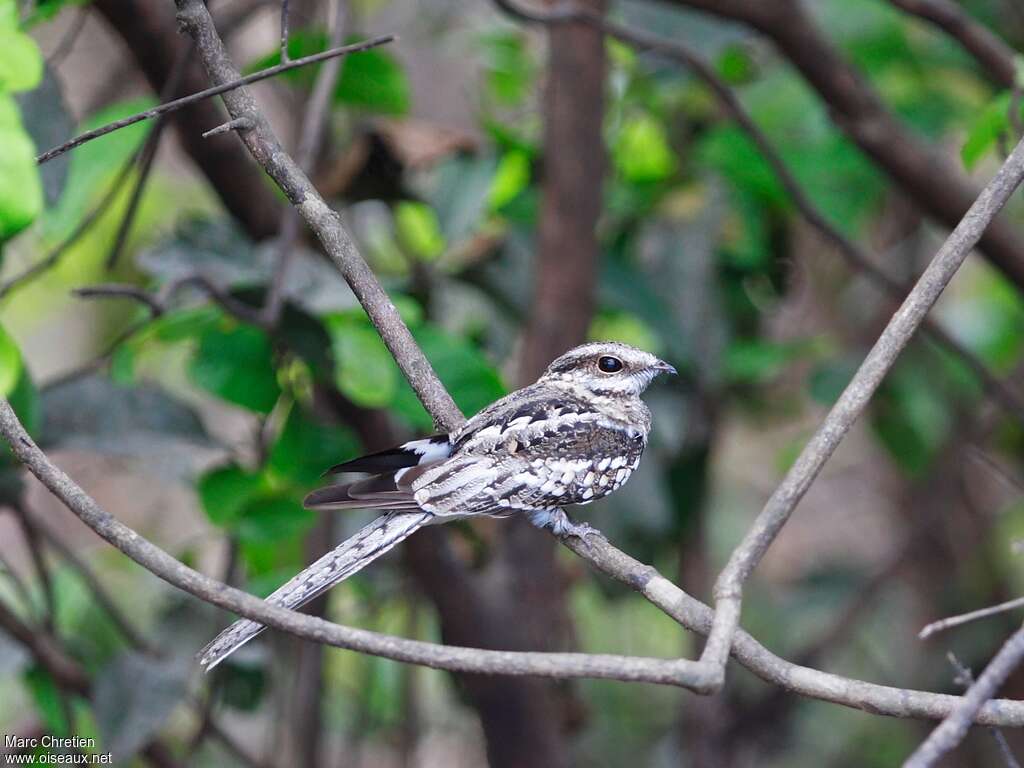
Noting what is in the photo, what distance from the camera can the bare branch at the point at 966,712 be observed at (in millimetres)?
1422

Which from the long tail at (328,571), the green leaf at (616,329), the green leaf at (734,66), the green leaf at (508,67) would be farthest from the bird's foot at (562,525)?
the green leaf at (734,66)

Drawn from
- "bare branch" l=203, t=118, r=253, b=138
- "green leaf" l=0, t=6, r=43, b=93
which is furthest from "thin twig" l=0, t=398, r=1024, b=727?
"bare branch" l=203, t=118, r=253, b=138

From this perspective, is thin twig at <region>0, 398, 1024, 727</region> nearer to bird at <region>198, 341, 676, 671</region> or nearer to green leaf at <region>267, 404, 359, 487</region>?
bird at <region>198, 341, 676, 671</region>

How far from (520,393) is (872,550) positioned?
4.45m

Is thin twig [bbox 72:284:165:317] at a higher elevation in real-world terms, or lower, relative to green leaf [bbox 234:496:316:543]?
higher

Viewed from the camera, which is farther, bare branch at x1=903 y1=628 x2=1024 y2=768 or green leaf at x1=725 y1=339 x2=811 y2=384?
green leaf at x1=725 y1=339 x2=811 y2=384

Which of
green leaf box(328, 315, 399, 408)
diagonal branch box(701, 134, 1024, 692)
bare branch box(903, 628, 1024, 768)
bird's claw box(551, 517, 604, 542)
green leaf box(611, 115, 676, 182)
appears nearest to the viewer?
bare branch box(903, 628, 1024, 768)

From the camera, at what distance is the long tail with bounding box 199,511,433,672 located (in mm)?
1964

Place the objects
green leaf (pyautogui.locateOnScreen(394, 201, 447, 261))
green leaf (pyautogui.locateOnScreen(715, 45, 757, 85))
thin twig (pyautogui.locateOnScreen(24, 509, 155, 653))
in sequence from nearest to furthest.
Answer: thin twig (pyautogui.locateOnScreen(24, 509, 155, 653))
green leaf (pyautogui.locateOnScreen(394, 201, 447, 261))
green leaf (pyautogui.locateOnScreen(715, 45, 757, 85))

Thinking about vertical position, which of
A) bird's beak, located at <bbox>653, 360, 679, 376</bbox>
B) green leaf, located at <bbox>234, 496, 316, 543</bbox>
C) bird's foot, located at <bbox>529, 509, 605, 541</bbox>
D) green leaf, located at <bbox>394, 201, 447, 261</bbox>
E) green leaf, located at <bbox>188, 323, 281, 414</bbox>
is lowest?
green leaf, located at <bbox>234, 496, 316, 543</bbox>

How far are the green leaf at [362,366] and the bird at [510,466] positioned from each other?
0.68 feet

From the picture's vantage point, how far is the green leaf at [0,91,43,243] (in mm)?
1613

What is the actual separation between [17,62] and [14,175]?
0.82 ft

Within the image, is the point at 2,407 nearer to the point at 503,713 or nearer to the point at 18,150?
the point at 18,150
